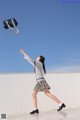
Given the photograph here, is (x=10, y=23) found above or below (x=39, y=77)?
above

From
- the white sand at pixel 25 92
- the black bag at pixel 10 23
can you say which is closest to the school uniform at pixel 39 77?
the black bag at pixel 10 23

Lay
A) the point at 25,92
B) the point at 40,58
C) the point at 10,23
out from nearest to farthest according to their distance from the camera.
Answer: the point at 10,23
the point at 40,58
the point at 25,92

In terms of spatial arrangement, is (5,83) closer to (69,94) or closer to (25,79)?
(25,79)

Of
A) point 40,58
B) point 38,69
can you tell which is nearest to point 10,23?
point 40,58

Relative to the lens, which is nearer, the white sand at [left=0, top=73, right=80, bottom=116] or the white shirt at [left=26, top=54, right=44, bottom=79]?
the white shirt at [left=26, top=54, right=44, bottom=79]

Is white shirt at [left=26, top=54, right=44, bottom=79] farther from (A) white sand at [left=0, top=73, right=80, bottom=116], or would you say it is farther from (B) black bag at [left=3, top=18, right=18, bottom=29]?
(A) white sand at [left=0, top=73, right=80, bottom=116]

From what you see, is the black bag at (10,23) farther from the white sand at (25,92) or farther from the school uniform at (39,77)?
the white sand at (25,92)

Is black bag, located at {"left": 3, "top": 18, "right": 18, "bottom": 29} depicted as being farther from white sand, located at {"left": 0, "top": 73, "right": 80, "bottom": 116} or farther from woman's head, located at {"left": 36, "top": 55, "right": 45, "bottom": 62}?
white sand, located at {"left": 0, "top": 73, "right": 80, "bottom": 116}

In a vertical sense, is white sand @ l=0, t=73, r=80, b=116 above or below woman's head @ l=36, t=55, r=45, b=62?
below

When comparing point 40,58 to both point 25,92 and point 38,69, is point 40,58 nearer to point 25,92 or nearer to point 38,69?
point 38,69

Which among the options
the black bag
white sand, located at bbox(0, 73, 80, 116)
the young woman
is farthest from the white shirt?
white sand, located at bbox(0, 73, 80, 116)

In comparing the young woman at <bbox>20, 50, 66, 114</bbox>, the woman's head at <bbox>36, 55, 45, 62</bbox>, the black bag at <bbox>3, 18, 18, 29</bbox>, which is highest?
the black bag at <bbox>3, 18, 18, 29</bbox>

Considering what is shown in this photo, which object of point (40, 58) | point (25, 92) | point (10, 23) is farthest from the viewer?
point (25, 92)

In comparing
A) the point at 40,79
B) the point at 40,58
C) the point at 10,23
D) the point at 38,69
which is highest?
the point at 10,23
